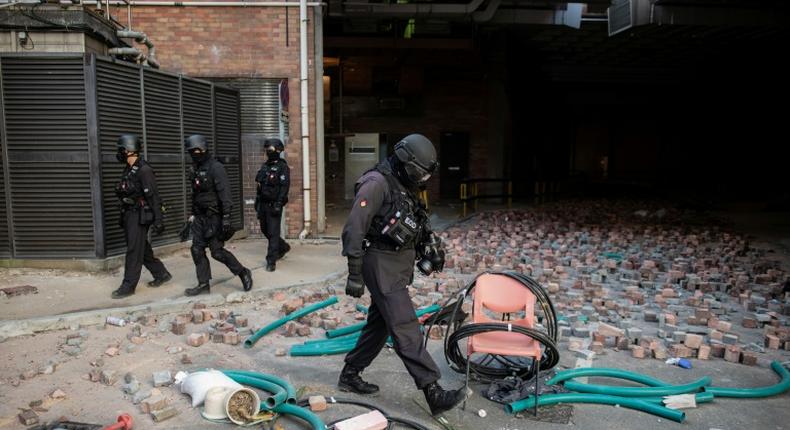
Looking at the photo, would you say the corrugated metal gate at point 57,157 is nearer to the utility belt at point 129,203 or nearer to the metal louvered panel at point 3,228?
the metal louvered panel at point 3,228

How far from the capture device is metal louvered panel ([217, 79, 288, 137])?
11367 mm

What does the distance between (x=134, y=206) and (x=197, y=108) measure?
4104 mm

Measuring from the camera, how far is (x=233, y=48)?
1120 cm

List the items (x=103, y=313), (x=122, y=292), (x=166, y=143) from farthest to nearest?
(x=166, y=143)
(x=122, y=292)
(x=103, y=313)

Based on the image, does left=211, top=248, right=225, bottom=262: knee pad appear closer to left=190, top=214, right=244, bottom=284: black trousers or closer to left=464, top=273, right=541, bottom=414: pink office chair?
left=190, top=214, right=244, bottom=284: black trousers

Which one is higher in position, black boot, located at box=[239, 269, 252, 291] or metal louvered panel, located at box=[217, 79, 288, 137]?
metal louvered panel, located at box=[217, 79, 288, 137]

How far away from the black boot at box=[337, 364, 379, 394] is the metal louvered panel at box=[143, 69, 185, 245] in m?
5.81

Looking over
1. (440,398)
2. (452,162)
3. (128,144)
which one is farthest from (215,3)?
(452,162)

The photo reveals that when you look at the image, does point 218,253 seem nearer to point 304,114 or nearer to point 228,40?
point 304,114

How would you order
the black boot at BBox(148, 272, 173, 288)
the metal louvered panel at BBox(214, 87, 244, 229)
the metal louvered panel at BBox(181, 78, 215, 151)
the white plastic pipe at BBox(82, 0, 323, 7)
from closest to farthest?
the black boot at BBox(148, 272, 173, 288), the metal louvered panel at BBox(181, 78, 215, 151), the metal louvered panel at BBox(214, 87, 244, 229), the white plastic pipe at BBox(82, 0, 323, 7)

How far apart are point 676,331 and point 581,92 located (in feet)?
89.5

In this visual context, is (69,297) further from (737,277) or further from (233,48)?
(737,277)

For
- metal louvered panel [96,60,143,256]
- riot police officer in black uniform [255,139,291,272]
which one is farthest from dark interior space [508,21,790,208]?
metal louvered panel [96,60,143,256]

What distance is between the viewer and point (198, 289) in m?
6.93
